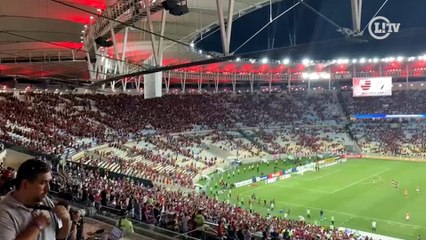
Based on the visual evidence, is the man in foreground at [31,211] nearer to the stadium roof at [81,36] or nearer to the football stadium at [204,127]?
the football stadium at [204,127]

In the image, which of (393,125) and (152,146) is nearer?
(152,146)

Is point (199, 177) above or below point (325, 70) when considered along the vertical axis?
below

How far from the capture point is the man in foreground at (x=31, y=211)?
8.30ft

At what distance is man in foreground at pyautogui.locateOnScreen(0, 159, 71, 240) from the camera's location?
2531 mm

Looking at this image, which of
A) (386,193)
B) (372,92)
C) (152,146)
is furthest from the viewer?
(372,92)

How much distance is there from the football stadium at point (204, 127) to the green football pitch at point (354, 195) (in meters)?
0.20

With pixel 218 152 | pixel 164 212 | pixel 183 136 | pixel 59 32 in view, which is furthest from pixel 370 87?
pixel 164 212

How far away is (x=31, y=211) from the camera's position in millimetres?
2639

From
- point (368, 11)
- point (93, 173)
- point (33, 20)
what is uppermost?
point (368, 11)

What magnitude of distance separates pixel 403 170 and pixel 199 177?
69.9 ft

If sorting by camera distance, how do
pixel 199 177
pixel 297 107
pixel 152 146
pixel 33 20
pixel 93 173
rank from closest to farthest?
pixel 93 173 < pixel 33 20 < pixel 199 177 < pixel 152 146 < pixel 297 107

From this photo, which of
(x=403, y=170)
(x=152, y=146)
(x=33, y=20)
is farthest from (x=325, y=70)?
(x=33, y=20)

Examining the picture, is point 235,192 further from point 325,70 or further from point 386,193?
point 325,70

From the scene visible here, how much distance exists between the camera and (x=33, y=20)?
88.7 feet
